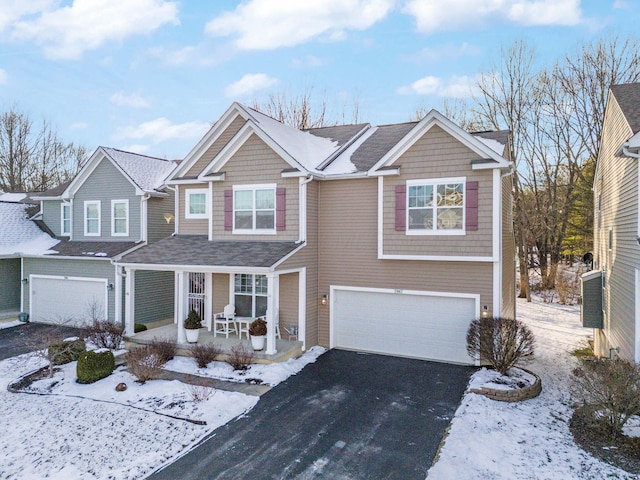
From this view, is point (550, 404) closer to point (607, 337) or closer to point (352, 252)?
point (607, 337)

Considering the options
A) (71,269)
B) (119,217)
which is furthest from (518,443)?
(71,269)

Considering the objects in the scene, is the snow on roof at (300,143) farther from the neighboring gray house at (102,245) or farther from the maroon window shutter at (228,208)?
the neighboring gray house at (102,245)

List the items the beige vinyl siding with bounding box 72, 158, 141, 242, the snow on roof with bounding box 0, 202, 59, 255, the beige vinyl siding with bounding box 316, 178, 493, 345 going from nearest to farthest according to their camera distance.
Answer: the beige vinyl siding with bounding box 316, 178, 493, 345
the beige vinyl siding with bounding box 72, 158, 141, 242
the snow on roof with bounding box 0, 202, 59, 255

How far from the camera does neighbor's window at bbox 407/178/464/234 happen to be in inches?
433

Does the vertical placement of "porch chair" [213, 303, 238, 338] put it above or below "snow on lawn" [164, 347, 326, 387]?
above

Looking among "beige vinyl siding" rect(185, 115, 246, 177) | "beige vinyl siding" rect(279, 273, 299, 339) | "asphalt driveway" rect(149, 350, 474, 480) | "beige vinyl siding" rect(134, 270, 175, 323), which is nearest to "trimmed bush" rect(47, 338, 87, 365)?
"beige vinyl siding" rect(134, 270, 175, 323)

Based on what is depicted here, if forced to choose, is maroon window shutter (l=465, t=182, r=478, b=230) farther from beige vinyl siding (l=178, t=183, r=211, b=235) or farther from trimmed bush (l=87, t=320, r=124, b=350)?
trimmed bush (l=87, t=320, r=124, b=350)

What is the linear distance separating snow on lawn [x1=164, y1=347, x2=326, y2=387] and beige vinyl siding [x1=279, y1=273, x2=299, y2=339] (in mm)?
1414

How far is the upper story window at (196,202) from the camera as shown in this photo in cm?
1448

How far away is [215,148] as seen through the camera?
1448 cm

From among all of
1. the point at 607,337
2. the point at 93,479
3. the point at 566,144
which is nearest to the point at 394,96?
the point at 566,144

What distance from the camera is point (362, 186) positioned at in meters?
12.4

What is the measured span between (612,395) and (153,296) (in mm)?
14799

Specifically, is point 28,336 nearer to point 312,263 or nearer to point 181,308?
point 181,308
